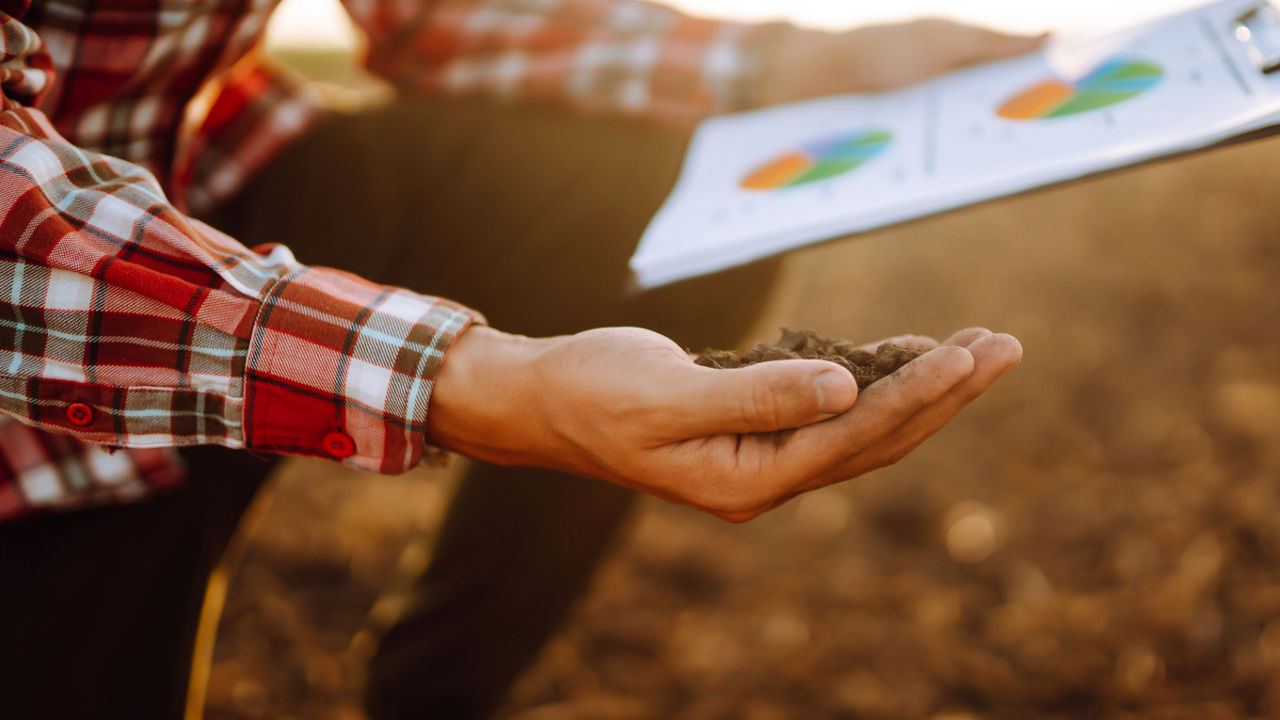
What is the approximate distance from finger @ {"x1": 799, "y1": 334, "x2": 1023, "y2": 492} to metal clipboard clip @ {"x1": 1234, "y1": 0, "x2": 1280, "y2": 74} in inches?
16.4

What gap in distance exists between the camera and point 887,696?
1.40m

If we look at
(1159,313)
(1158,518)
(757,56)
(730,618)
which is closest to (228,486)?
(757,56)

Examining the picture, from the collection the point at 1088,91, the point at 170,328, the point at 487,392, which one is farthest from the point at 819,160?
the point at 170,328

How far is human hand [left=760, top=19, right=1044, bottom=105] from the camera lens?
1.04 m

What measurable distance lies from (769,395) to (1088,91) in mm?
572

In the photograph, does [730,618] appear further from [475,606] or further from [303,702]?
[303,702]

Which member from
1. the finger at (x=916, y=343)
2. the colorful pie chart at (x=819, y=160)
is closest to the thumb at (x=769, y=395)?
the finger at (x=916, y=343)

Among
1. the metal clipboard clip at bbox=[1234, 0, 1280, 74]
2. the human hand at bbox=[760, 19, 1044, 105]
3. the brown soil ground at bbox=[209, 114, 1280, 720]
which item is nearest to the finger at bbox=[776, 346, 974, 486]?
the metal clipboard clip at bbox=[1234, 0, 1280, 74]

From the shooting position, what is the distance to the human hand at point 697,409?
548mm

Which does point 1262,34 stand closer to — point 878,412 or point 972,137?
point 972,137

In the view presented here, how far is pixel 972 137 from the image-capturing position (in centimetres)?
84

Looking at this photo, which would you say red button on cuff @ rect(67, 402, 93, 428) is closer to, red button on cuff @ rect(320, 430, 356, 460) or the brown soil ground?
red button on cuff @ rect(320, 430, 356, 460)

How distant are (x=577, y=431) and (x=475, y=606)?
2.15 ft

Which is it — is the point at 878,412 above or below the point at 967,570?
above
